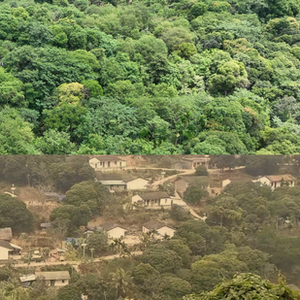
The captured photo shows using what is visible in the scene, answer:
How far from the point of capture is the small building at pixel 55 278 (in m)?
2.27

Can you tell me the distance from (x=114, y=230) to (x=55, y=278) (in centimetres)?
30

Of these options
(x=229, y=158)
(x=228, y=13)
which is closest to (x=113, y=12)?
A: (x=228, y=13)

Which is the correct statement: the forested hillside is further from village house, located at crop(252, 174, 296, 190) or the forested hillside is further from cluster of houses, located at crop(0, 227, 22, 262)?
village house, located at crop(252, 174, 296, 190)

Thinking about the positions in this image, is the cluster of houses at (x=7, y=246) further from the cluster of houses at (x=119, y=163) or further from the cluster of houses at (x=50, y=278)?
the cluster of houses at (x=119, y=163)

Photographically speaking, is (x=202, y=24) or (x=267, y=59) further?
(x=202, y=24)

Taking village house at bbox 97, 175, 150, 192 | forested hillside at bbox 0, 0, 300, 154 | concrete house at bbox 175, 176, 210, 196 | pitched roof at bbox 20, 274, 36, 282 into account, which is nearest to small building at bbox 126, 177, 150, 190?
village house at bbox 97, 175, 150, 192

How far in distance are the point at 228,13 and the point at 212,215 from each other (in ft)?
48.9

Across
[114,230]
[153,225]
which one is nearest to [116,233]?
[114,230]

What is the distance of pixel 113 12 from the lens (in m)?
15.3

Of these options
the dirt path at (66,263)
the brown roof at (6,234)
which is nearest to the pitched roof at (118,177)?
the dirt path at (66,263)

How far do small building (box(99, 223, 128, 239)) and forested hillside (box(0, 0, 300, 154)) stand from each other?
6.32 m

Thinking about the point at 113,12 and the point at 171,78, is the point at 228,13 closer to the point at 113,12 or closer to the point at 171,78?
the point at 113,12

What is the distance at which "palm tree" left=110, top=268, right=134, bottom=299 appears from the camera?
2314 mm

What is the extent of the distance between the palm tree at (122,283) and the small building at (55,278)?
0.19 meters
